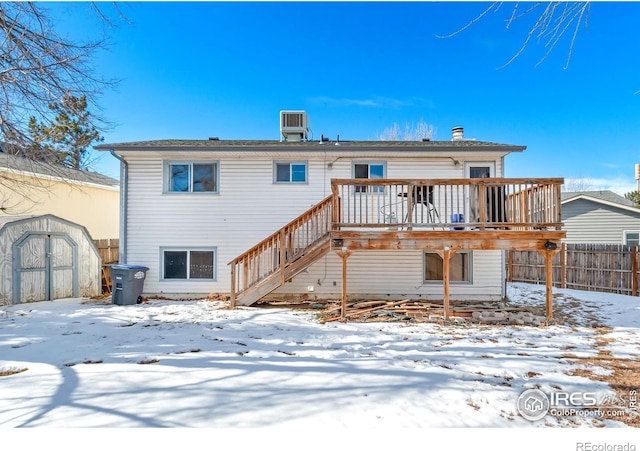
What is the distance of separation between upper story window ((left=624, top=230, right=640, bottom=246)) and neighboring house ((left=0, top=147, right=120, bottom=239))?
22375mm

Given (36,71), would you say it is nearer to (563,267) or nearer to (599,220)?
(563,267)

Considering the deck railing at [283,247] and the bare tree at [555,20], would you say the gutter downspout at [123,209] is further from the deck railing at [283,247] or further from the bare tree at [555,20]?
the bare tree at [555,20]

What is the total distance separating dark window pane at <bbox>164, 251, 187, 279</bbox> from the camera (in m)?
8.81

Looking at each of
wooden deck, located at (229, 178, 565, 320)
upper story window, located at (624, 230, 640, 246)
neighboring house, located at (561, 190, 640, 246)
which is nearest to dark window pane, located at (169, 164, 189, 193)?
wooden deck, located at (229, 178, 565, 320)

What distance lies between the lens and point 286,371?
3.96 m

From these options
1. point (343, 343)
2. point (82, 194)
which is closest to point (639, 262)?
point (343, 343)

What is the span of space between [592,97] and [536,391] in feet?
48.8

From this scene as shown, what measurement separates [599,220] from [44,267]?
22456mm

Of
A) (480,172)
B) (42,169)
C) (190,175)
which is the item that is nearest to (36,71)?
(42,169)

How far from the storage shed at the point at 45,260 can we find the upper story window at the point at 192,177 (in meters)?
3.10

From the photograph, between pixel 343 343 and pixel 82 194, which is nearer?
pixel 343 343

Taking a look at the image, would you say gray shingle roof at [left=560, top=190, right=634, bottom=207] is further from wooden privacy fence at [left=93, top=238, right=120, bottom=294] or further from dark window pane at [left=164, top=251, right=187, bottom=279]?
wooden privacy fence at [left=93, top=238, right=120, bottom=294]

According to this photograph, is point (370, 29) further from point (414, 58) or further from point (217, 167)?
point (217, 167)

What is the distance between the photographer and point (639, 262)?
31.1ft
